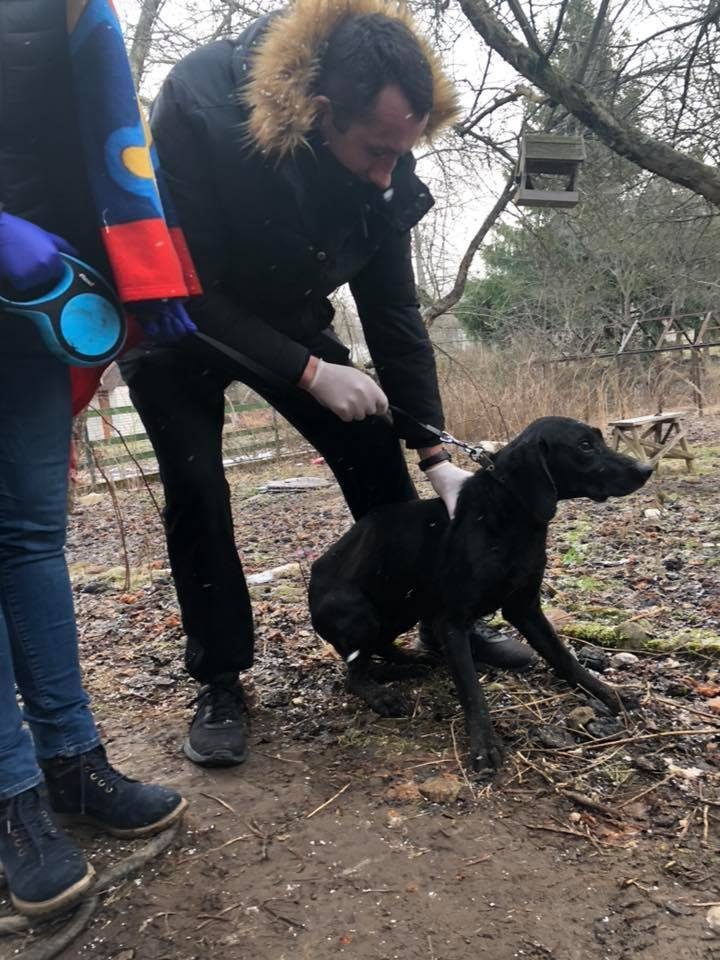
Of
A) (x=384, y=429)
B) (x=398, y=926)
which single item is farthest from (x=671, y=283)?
(x=398, y=926)

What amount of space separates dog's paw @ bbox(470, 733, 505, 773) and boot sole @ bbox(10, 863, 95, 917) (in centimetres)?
100

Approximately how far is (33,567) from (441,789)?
1151 millimetres

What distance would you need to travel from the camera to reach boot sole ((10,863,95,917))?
1.46m

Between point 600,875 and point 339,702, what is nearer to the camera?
point 600,875

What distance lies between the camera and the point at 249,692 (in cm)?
251

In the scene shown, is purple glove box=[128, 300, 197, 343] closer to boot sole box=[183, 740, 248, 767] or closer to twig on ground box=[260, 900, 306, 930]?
boot sole box=[183, 740, 248, 767]

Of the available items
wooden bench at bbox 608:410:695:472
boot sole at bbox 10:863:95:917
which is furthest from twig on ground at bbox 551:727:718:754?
wooden bench at bbox 608:410:695:472

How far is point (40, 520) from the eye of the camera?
162cm

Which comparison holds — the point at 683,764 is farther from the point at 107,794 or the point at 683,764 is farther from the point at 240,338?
the point at 240,338

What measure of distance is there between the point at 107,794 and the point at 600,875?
112cm

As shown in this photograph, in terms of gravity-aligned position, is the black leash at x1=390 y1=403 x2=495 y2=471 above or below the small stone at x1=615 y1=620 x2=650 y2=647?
above

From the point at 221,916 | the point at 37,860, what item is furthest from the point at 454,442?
the point at 37,860

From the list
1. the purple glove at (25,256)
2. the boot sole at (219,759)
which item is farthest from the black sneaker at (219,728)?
the purple glove at (25,256)

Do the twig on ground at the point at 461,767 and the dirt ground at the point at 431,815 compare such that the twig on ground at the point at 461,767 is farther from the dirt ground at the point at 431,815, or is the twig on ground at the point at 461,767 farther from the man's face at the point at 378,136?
the man's face at the point at 378,136
